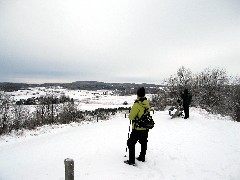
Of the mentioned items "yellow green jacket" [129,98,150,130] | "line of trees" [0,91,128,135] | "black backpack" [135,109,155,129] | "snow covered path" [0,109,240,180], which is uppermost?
"yellow green jacket" [129,98,150,130]

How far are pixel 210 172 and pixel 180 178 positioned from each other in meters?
1.14

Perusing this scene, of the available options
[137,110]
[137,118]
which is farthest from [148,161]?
[137,110]

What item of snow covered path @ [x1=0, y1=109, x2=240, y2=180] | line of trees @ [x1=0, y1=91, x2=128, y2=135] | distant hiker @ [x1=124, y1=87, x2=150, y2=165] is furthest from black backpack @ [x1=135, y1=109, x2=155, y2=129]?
line of trees @ [x1=0, y1=91, x2=128, y2=135]

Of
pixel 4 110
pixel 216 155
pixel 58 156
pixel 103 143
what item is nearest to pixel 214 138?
pixel 216 155

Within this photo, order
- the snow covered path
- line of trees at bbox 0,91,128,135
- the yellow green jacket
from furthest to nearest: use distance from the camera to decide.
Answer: line of trees at bbox 0,91,128,135 < the yellow green jacket < the snow covered path

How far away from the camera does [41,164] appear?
740cm

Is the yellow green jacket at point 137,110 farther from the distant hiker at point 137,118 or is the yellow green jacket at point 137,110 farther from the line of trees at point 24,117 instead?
the line of trees at point 24,117

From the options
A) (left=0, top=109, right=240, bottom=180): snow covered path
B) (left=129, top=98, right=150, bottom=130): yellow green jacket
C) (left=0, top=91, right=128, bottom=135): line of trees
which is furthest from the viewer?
(left=0, top=91, right=128, bottom=135): line of trees

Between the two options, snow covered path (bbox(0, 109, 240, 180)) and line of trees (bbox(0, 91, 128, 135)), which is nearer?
snow covered path (bbox(0, 109, 240, 180))

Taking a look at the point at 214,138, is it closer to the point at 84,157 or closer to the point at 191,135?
the point at 191,135

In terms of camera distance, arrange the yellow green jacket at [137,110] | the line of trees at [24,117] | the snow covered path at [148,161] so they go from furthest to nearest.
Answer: the line of trees at [24,117], the yellow green jacket at [137,110], the snow covered path at [148,161]

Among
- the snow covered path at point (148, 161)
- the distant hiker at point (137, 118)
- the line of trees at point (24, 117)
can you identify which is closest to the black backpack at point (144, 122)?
the distant hiker at point (137, 118)

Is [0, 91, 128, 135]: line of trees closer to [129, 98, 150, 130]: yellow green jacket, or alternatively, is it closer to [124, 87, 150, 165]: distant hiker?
[124, 87, 150, 165]: distant hiker

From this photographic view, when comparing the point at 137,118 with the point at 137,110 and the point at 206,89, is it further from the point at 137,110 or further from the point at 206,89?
the point at 206,89
